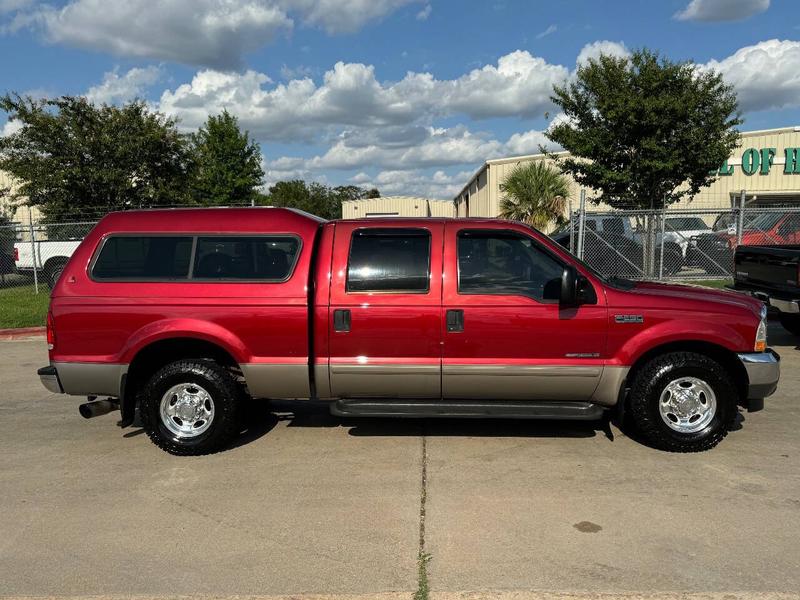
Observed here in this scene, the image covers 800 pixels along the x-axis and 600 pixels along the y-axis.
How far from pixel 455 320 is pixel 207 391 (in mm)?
2025

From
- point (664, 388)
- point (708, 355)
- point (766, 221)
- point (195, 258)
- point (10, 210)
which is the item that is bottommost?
point (664, 388)

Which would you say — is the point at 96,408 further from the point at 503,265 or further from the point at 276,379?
the point at 503,265

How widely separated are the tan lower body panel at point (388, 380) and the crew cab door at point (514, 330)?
12 cm

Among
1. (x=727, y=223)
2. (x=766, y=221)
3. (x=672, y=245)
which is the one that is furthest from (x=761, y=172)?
Answer: (x=672, y=245)

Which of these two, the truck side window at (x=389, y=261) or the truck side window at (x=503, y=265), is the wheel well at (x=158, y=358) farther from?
the truck side window at (x=503, y=265)

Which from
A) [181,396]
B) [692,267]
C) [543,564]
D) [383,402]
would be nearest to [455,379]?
[383,402]

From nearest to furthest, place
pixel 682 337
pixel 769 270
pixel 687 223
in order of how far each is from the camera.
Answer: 1. pixel 682 337
2. pixel 769 270
3. pixel 687 223

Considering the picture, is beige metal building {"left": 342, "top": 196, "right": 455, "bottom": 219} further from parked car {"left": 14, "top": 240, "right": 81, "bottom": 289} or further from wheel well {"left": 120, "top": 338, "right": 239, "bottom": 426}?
wheel well {"left": 120, "top": 338, "right": 239, "bottom": 426}

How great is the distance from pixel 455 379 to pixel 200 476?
202 cm

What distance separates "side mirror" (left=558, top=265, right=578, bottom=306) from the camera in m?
4.57

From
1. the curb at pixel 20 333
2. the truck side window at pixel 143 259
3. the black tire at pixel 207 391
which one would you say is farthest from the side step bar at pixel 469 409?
the curb at pixel 20 333

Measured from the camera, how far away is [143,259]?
197 inches

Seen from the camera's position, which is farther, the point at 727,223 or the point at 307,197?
the point at 307,197

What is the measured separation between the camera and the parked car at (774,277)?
7.84 m
